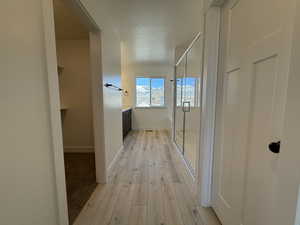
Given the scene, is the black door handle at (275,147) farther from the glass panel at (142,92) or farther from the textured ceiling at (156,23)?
the glass panel at (142,92)

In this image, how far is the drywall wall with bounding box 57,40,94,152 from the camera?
306 cm

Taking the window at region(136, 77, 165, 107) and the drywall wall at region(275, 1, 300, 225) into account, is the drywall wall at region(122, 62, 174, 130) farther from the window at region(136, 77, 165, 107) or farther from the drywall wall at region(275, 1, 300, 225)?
the drywall wall at region(275, 1, 300, 225)

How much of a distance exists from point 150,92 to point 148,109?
0.65 metres

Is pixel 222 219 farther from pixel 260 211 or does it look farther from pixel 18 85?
pixel 18 85

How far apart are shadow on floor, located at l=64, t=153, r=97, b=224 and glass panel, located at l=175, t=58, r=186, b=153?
198 centimetres

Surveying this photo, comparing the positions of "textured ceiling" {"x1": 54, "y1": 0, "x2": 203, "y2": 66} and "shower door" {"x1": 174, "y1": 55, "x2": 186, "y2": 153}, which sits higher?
"textured ceiling" {"x1": 54, "y1": 0, "x2": 203, "y2": 66}

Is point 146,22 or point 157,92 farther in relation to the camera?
point 157,92

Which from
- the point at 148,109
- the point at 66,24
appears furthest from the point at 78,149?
the point at 148,109

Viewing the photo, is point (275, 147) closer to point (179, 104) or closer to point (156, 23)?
point (156, 23)

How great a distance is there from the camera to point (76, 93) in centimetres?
315

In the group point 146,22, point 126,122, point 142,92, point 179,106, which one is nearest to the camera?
point 146,22

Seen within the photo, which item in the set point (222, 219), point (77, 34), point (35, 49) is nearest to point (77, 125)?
point (77, 34)

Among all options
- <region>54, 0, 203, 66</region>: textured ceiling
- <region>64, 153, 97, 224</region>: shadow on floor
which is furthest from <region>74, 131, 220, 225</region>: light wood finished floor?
<region>54, 0, 203, 66</region>: textured ceiling

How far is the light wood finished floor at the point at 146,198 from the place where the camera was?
4.70ft
